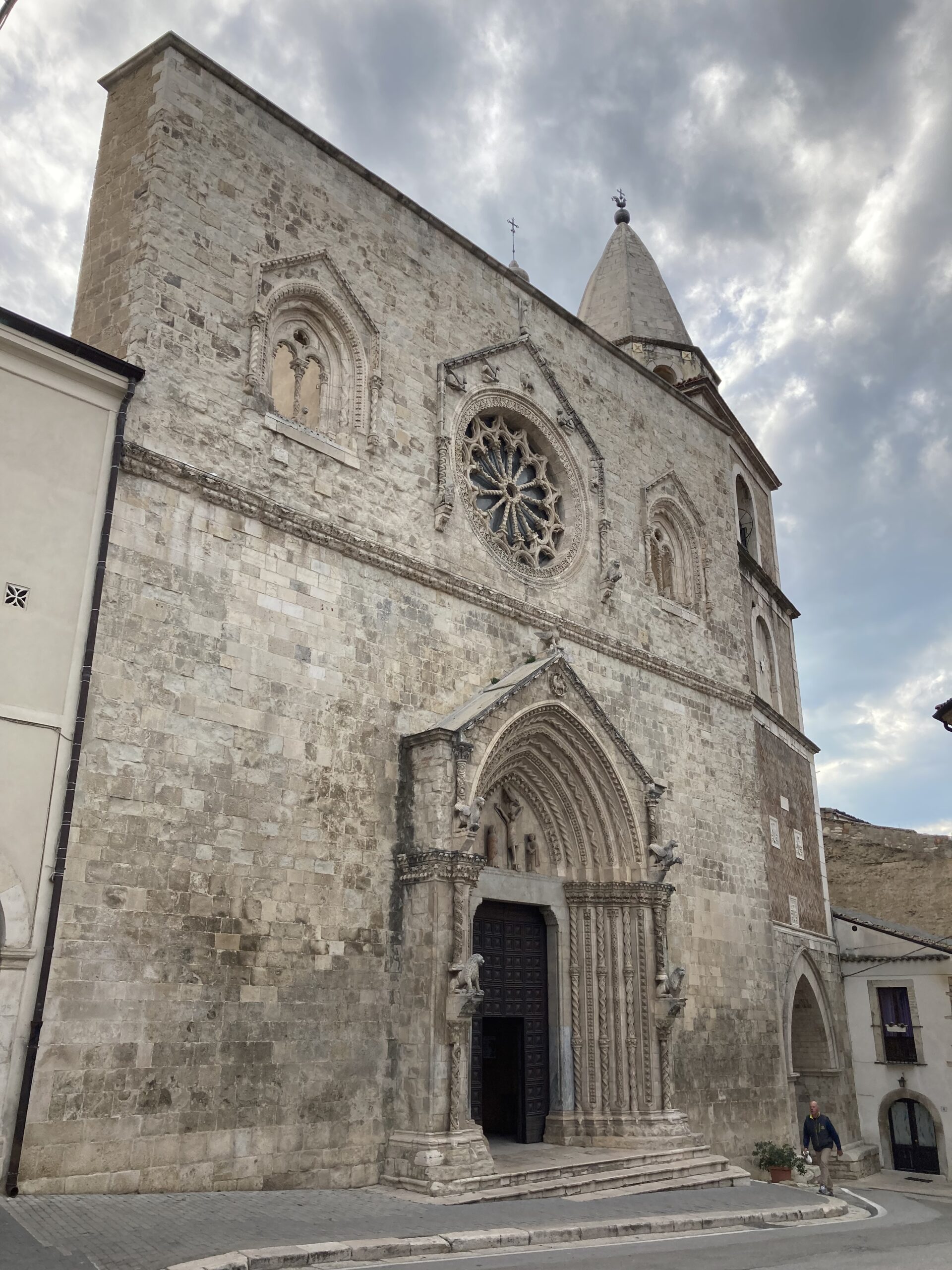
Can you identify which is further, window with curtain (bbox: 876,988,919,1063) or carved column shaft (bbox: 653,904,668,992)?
window with curtain (bbox: 876,988,919,1063)

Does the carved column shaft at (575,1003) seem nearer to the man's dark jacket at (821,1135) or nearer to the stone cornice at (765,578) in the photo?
the man's dark jacket at (821,1135)

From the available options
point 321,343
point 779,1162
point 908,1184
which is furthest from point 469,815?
point 908,1184

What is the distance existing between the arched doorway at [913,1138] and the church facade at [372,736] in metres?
4.85

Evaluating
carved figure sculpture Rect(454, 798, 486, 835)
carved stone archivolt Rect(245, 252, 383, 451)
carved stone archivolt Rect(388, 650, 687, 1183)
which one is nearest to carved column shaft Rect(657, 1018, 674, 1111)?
carved stone archivolt Rect(388, 650, 687, 1183)

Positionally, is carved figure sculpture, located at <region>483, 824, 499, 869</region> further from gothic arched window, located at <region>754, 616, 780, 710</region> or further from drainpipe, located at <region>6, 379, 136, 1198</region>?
gothic arched window, located at <region>754, 616, 780, 710</region>

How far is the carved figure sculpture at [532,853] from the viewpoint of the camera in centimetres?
1369

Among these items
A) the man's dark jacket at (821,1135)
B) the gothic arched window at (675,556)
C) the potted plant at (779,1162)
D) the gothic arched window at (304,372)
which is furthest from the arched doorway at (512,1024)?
the gothic arched window at (675,556)

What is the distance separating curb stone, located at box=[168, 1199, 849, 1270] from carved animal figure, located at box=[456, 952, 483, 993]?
7.85 feet

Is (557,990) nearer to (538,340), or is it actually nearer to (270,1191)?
(270,1191)

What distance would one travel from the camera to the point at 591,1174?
11.0 metres

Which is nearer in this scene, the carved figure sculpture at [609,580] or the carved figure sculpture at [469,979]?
the carved figure sculpture at [469,979]

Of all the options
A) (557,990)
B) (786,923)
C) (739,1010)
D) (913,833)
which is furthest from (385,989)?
(913,833)

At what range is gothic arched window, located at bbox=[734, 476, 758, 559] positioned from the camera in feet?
72.9

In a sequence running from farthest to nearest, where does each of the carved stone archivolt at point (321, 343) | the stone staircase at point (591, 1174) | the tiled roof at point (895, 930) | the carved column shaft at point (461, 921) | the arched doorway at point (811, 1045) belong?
1. the tiled roof at point (895, 930)
2. the arched doorway at point (811, 1045)
3. the carved stone archivolt at point (321, 343)
4. the carved column shaft at point (461, 921)
5. the stone staircase at point (591, 1174)
